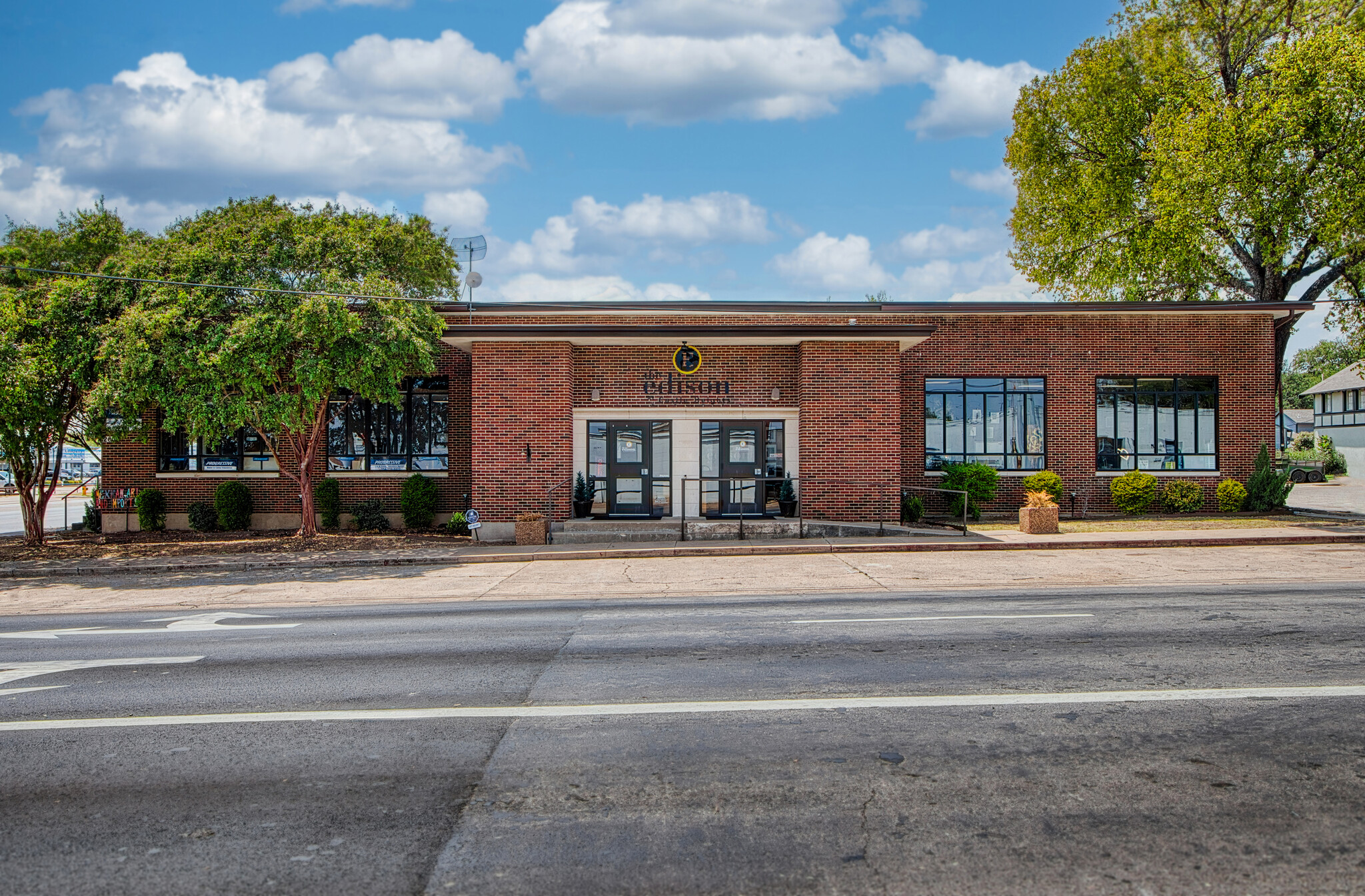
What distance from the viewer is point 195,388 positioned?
Answer: 49.9ft

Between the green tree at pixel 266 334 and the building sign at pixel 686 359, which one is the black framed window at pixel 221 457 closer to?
the green tree at pixel 266 334

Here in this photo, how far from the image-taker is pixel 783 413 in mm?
18797

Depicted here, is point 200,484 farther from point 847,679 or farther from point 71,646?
point 847,679

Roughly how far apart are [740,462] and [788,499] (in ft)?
4.82

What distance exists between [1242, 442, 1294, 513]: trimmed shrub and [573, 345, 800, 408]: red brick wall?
1187 centimetres

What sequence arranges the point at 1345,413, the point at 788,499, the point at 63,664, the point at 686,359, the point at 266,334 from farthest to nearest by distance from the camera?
1. the point at 1345,413
2. the point at 686,359
3. the point at 788,499
4. the point at 266,334
5. the point at 63,664

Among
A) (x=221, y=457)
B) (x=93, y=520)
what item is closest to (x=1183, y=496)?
(x=221, y=457)

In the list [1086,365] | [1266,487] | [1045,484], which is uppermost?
[1086,365]

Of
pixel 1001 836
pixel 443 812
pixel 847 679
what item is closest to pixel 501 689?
pixel 443 812

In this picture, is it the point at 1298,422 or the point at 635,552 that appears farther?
the point at 1298,422

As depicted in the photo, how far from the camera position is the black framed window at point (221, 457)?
2047 cm

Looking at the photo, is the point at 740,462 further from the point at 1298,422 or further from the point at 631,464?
the point at 1298,422

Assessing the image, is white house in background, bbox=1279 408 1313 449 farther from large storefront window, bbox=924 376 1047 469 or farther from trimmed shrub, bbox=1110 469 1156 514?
large storefront window, bbox=924 376 1047 469

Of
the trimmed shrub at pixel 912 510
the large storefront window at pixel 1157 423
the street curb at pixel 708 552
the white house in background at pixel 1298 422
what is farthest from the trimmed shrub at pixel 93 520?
the white house in background at pixel 1298 422
